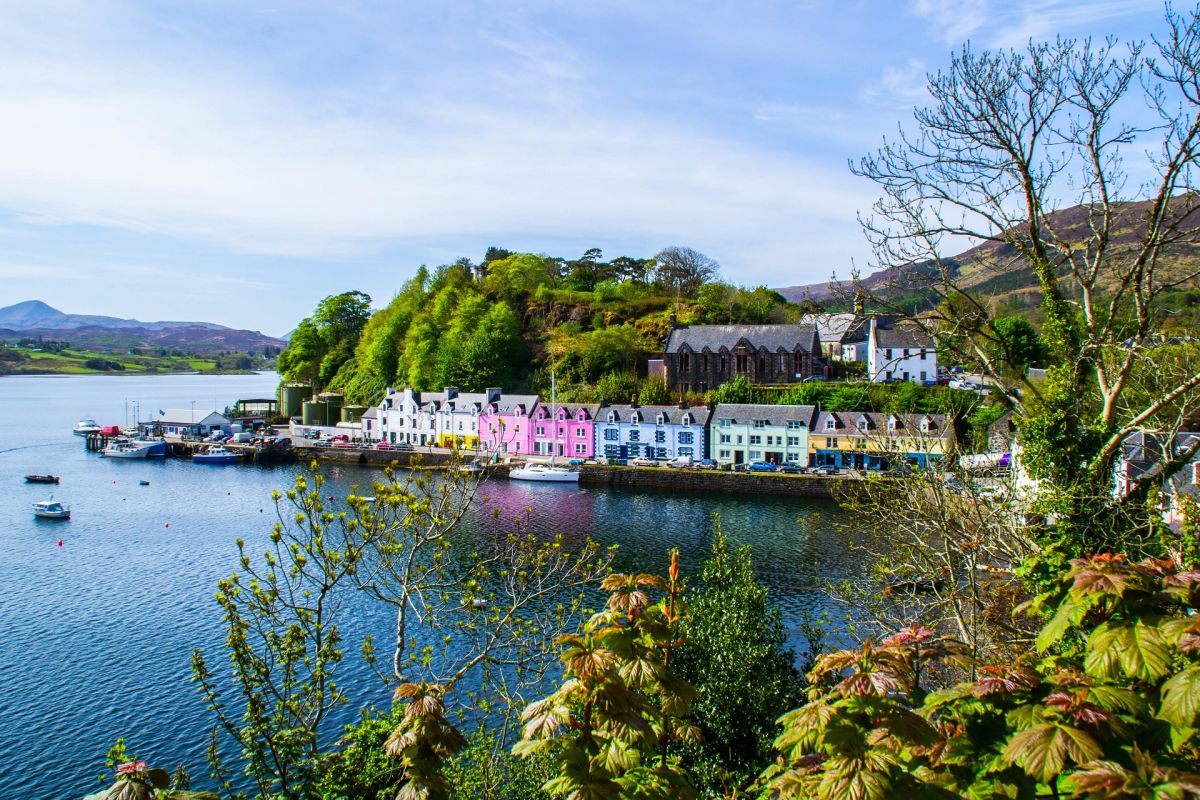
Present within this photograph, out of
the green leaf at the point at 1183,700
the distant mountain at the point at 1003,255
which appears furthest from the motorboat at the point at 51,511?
the green leaf at the point at 1183,700

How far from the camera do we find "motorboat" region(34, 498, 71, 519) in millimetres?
38188

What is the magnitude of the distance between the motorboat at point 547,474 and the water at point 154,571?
165 centimetres

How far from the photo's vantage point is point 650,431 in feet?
173

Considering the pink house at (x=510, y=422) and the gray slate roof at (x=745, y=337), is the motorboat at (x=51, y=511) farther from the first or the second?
the gray slate roof at (x=745, y=337)

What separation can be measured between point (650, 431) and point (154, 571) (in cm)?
3139

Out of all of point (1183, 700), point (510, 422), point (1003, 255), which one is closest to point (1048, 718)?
point (1183, 700)

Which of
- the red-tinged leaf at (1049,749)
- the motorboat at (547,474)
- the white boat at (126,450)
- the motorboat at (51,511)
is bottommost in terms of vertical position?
the motorboat at (51,511)

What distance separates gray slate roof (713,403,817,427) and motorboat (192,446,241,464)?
37.3 m

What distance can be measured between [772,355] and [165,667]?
47.1m

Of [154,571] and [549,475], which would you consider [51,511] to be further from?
[549,475]

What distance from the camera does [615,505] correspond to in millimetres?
41875

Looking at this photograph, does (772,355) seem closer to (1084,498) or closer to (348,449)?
(348,449)

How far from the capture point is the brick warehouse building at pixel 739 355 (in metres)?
58.3

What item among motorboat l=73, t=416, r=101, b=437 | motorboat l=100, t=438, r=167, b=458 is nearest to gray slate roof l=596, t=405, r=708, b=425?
motorboat l=100, t=438, r=167, b=458
